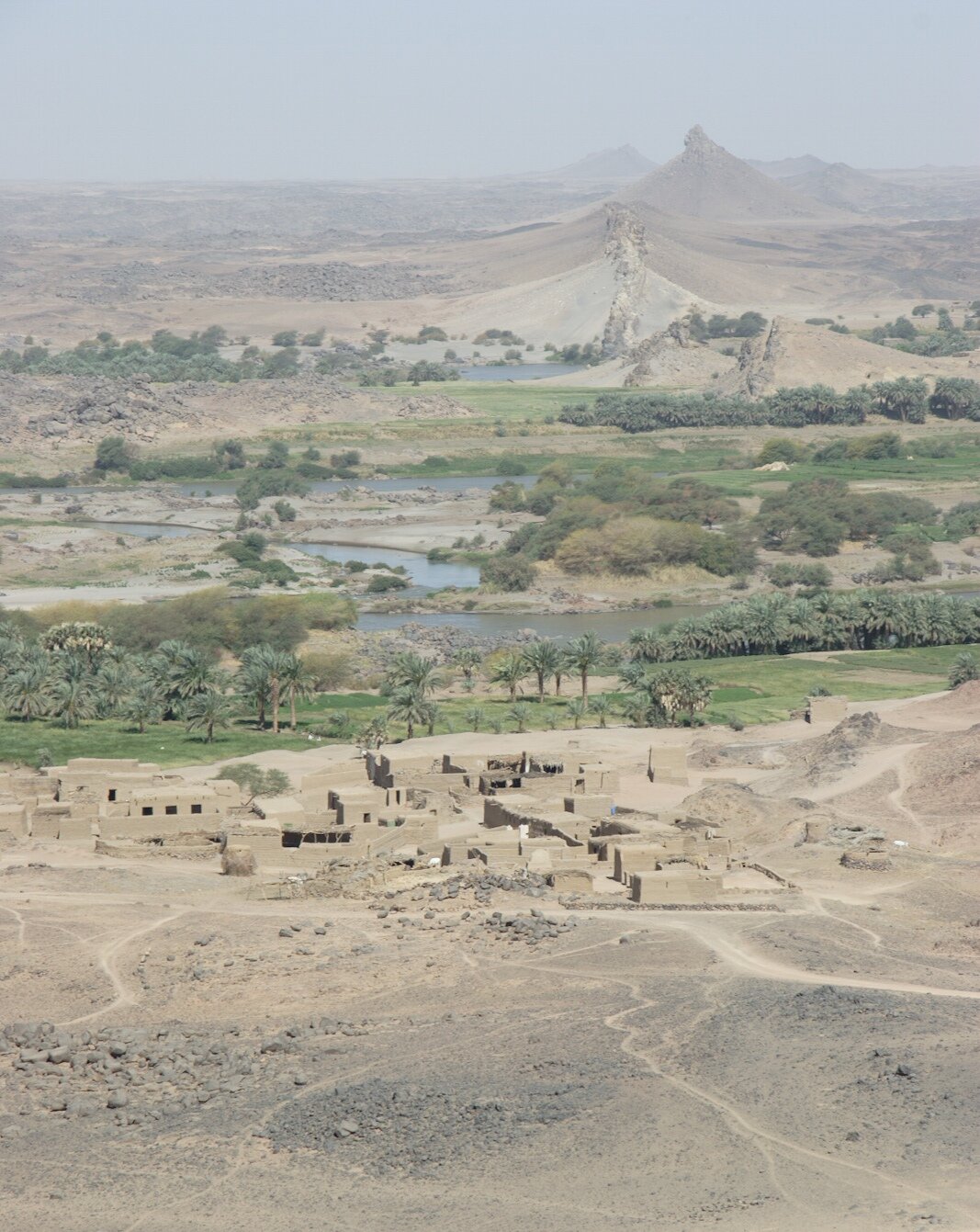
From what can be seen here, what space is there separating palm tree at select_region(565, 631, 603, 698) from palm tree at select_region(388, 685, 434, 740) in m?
6.97

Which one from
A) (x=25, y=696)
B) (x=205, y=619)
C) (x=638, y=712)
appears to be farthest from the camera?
(x=205, y=619)

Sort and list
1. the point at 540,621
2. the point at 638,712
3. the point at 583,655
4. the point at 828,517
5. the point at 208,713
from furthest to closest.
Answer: the point at 828,517 < the point at 540,621 < the point at 583,655 < the point at 638,712 < the point at 208,713

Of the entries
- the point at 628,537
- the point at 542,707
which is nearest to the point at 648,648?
the point at 542,707

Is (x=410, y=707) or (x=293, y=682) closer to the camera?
(x=410, y=707)

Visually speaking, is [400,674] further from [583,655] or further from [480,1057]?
[480,1057]

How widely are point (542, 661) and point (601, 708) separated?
19.8ft

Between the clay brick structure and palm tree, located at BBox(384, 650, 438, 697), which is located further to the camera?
palm tree, located at BBox(384, 650, 438, 697)

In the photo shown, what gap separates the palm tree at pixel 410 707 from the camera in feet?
194

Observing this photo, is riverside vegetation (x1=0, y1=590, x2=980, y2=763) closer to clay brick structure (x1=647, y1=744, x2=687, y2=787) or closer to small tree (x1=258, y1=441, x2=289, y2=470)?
clay brick structure (x1=647, y1=744, x2=687, y2=787)

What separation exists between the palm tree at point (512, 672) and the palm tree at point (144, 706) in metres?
11.5

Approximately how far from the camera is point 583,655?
6631 centimetres

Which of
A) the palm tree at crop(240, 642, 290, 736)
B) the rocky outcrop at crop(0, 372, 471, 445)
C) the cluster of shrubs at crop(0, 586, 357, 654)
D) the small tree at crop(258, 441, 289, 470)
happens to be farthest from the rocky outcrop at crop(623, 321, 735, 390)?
the palm tree at crop(240, 642, 290, 736)

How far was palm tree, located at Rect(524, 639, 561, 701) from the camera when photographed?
6719cm

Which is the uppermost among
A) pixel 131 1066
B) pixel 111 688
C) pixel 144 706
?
pixel 131 1066
